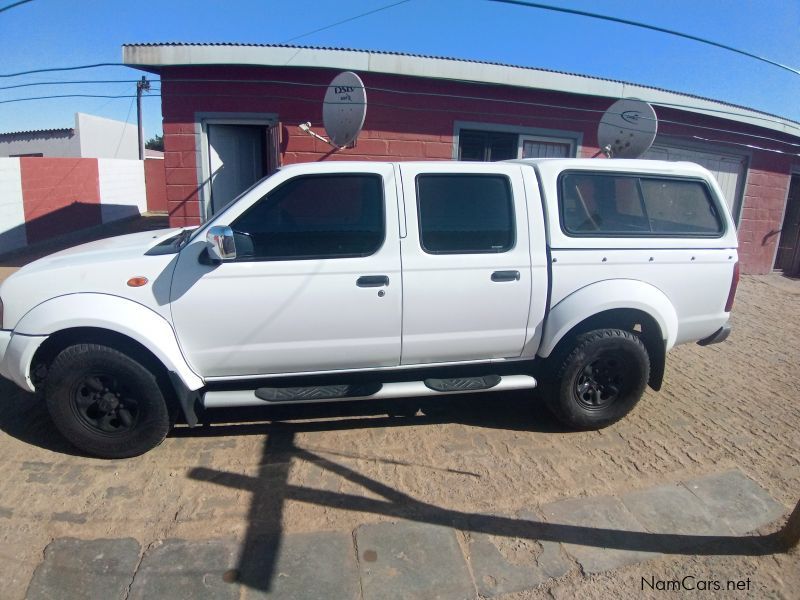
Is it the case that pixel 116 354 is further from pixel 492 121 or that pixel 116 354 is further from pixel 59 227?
pixel 59 227

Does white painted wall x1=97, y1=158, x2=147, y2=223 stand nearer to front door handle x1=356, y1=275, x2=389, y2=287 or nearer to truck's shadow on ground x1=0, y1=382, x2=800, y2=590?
truck's shadow on ground x1=0, y1=382, x2=800, y2=590

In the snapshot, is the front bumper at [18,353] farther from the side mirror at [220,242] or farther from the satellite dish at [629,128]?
the satellite dish at [629,128]

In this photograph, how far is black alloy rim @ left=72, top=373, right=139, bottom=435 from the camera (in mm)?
3320

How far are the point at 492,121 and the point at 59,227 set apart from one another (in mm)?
→ 11772

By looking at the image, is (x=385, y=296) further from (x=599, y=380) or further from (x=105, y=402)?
(x=105, y=402)

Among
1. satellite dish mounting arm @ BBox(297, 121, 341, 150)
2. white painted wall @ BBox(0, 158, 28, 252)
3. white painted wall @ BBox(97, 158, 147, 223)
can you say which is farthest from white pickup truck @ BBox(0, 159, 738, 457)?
white painted wall @ BBox(97, 158, 147, 223)

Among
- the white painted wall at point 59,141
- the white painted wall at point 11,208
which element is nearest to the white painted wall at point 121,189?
the white painted wall at point 59,141

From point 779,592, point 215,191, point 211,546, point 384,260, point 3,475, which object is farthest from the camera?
point 215,191

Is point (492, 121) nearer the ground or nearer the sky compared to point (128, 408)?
nearer the sky

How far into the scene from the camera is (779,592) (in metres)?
2.49

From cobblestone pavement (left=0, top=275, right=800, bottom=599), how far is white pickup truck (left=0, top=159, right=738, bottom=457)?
0.34 meters

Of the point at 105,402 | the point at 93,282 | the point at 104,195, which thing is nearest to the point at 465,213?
the point at 93,282

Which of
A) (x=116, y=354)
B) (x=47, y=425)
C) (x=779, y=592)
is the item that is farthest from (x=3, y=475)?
(x=779, y=592)

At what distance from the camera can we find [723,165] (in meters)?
10.3
